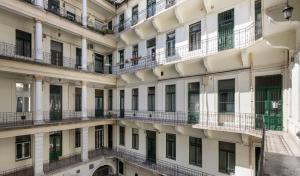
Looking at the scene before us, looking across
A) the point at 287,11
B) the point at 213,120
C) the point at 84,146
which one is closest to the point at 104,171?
the point at 84,146

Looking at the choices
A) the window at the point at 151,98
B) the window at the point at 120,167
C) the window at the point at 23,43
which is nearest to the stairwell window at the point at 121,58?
the window at the point at 151,98

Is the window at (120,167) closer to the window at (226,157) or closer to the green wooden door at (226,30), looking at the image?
the window at (226,157)

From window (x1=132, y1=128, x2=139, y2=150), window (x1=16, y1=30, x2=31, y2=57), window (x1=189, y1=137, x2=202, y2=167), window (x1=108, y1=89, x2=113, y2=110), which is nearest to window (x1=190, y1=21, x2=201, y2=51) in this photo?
window (x1=189, y1=137, x2=202, y2=167)

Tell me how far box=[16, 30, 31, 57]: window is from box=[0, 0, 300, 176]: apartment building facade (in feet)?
0.21

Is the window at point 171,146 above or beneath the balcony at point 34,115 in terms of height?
beneath

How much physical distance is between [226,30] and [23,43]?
12.3m

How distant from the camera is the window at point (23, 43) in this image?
12.1 meters

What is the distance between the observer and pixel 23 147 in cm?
1202

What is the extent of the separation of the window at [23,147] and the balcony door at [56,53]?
18.1 feet

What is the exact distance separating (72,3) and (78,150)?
1160 cm

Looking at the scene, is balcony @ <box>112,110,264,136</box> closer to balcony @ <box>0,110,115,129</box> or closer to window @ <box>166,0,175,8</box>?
balcony @ <box>0,110,115,129</box>

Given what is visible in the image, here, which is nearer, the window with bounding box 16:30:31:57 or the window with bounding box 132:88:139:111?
the window with bounding box 16:30:31:57

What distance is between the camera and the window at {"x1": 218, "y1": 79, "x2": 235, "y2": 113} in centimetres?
977

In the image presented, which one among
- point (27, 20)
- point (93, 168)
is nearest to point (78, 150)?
point (93, 168)
